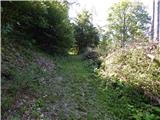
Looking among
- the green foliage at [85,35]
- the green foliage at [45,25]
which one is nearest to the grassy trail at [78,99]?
the green foliage at [45,25]

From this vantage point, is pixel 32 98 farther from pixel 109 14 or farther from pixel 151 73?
pixel 109 14

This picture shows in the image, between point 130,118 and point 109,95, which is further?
point 109,95

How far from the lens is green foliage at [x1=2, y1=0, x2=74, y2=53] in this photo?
1159cm

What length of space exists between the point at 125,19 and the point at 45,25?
2541cm

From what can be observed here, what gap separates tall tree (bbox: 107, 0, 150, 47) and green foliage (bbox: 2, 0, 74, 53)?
2162cm

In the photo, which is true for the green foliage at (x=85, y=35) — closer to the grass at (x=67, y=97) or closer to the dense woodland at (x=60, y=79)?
the dense woodland at (x=60, y=79)

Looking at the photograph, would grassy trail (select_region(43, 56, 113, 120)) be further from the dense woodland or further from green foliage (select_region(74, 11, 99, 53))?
green foliage (select_region(74, 11, 99, 53))

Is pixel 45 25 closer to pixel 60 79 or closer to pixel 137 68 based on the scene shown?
pixel 60 79

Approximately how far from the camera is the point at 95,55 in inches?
669

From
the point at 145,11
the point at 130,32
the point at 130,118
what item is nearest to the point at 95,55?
the point at 130,118

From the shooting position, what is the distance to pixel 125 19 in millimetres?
37594

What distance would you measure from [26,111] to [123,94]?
11.4 feet

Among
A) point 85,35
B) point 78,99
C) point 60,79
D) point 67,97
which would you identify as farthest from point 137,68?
point 85,35

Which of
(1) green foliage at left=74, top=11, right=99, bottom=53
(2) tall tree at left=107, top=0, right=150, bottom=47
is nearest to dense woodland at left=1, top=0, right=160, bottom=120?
(1) green foliage at left=74, top=11, right=99, bottom=53
